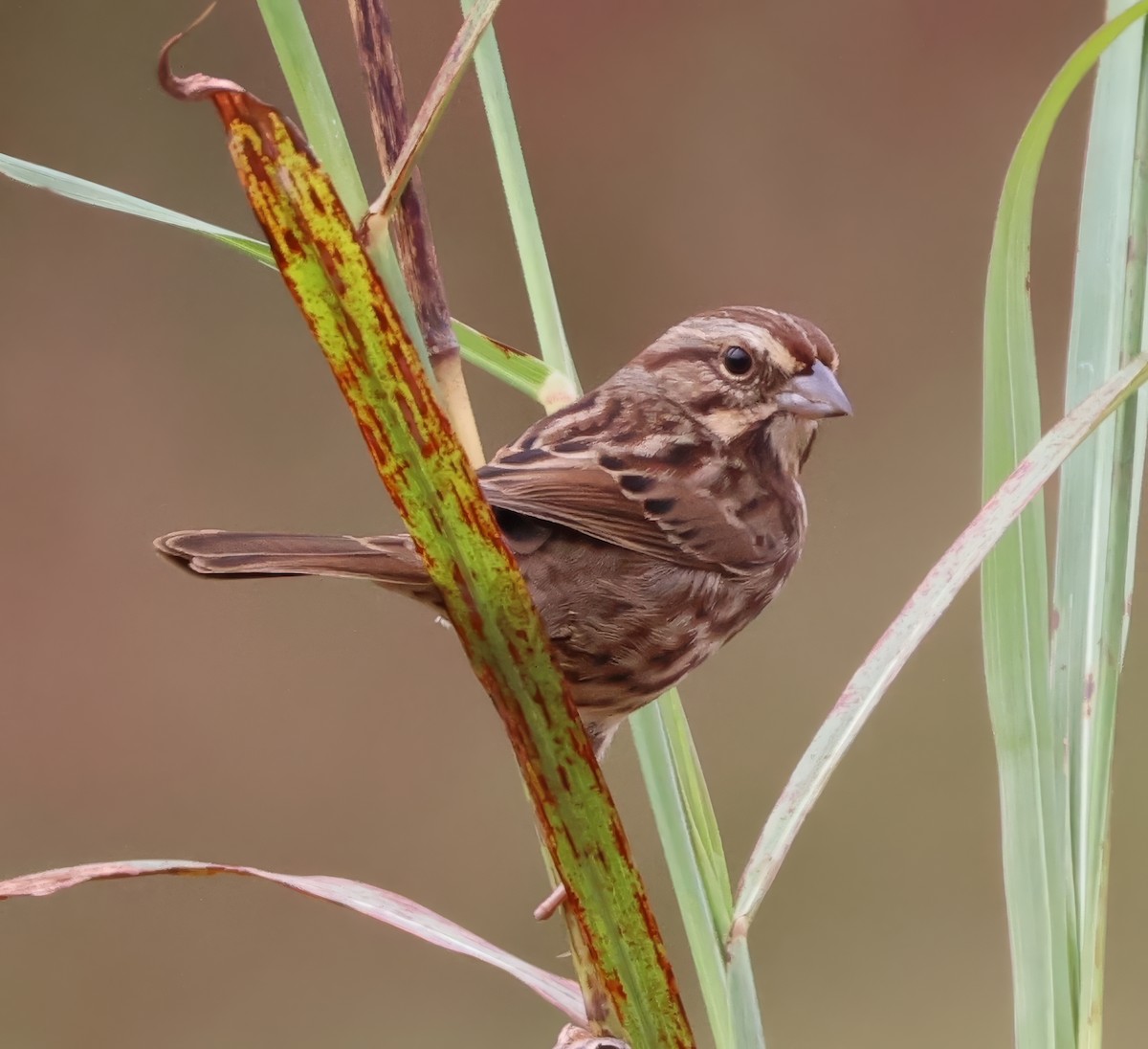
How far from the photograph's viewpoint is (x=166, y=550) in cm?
67

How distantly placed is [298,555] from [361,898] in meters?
0.19

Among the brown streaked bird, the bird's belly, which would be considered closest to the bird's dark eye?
the brown streaked bird

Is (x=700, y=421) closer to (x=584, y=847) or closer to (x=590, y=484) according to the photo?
(x=590, y=484)

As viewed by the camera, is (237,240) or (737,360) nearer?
(237,240)

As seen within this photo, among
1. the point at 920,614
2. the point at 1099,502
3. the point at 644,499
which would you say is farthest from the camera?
the point at 644,499

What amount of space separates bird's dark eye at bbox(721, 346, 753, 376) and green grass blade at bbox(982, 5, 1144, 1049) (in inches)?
13.1

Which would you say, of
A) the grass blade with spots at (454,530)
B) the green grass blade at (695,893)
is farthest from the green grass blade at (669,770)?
the grass blade with spots at (454,530)

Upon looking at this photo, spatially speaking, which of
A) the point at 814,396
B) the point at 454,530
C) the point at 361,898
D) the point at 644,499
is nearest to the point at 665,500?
the point at 644,499

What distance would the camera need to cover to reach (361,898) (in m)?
0.74

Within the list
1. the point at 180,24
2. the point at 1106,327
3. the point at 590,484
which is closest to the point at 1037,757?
the point at 1106,327

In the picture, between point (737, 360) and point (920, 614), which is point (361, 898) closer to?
point (920, 614)

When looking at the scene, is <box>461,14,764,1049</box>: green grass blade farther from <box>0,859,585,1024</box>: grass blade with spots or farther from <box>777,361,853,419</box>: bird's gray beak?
<box>777,361,853,419</box>: bird's gray beak

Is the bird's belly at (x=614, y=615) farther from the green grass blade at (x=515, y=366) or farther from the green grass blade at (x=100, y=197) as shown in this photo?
the green grass blade at (x=100, y=197)

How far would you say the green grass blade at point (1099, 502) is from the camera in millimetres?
728
